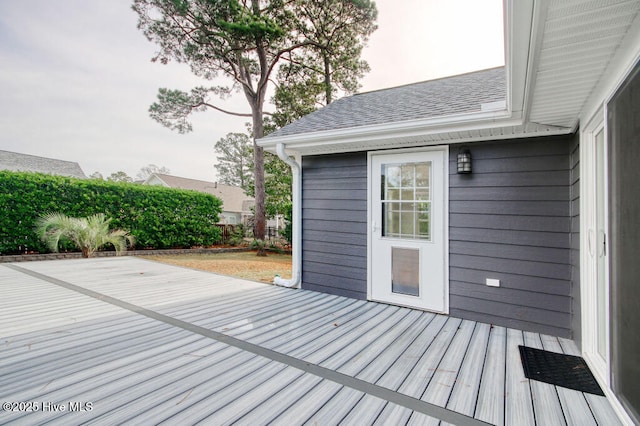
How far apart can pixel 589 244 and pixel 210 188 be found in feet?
80.2

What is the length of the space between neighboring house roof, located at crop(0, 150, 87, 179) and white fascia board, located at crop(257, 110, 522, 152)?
49.7 feet

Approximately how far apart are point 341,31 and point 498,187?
979 centimetres

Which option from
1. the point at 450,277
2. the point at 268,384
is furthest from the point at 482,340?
the point at 268,384

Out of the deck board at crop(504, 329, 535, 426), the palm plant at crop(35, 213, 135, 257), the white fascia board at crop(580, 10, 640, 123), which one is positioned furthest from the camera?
the palm plant at crop(35, 213, 135, 257)

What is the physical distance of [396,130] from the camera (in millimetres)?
3207

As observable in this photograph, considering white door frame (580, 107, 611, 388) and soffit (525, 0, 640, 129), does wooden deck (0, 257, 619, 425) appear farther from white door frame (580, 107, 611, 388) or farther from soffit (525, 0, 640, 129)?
soffit (525, 0, 640, 129)

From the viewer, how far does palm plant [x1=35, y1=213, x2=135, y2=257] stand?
6716 mm

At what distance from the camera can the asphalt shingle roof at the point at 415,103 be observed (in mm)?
3174

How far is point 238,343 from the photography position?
2.45 m

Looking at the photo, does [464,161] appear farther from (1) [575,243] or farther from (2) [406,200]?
(1) [575,243]

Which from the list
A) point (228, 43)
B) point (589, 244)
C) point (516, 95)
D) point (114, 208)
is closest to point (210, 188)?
point (228, 43)

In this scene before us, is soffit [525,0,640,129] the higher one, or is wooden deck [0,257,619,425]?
soffit [525,0,640,129]

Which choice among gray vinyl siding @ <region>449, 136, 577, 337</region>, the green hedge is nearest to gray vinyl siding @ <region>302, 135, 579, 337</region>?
gray vinyl siding @ <region>449, 136, 577, 337</region>

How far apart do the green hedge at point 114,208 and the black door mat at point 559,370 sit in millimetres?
9309
